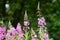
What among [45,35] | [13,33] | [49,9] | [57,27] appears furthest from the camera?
[49,9]

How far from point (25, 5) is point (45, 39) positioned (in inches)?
178

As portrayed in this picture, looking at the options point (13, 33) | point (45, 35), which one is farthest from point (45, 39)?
point (13, 33)

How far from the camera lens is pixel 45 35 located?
3943 millimetres

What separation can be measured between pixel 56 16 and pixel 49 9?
1.73 feet

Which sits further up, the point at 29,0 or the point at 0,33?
the point at 29,0

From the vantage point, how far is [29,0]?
27.6 feet

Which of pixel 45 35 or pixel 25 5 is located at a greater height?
pixel 25 5

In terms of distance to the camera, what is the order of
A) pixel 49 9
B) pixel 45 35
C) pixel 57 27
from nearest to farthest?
1. pixel 45 35
2. pixel 57 27
3. pixel 49 9

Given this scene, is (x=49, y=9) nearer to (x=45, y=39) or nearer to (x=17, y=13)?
(x=17, y=13)

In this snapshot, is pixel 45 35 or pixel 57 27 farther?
pixel 57 27

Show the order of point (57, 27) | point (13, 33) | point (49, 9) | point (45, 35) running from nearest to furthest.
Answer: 1. point (13, 33)
2. point (45, 35)
3. point (57, 27)
4. point (49, 9)

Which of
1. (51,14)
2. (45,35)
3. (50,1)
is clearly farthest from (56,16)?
(45,35)

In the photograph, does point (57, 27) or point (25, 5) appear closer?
point (57, 27)

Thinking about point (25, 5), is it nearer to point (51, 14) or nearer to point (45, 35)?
point (51, 14)
